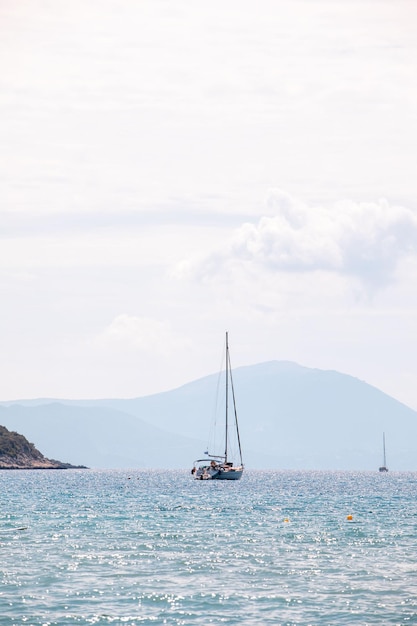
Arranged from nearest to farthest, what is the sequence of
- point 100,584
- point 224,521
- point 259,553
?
point 100,584, point 259,553, point 224,521

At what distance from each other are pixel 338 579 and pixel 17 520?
42.4m

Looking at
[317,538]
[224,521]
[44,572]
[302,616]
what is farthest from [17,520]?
[302,616]

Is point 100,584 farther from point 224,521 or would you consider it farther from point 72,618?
point 224,521

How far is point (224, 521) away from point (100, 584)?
37.2 metres

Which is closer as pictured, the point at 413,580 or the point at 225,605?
the point at 225,605

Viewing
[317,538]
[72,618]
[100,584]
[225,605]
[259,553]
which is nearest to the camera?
[72,618]

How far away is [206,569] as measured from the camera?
51.7m

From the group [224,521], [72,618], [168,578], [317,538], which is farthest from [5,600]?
[224,521]

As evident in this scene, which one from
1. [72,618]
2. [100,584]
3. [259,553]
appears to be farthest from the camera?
[259,553]

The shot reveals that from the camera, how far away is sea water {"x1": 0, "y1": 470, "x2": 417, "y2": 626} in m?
40.4

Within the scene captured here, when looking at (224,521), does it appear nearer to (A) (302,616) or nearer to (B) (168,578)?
(B) (168,578)

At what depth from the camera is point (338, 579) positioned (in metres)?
48.7

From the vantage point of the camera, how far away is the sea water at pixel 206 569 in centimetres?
4038

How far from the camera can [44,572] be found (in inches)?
2003
